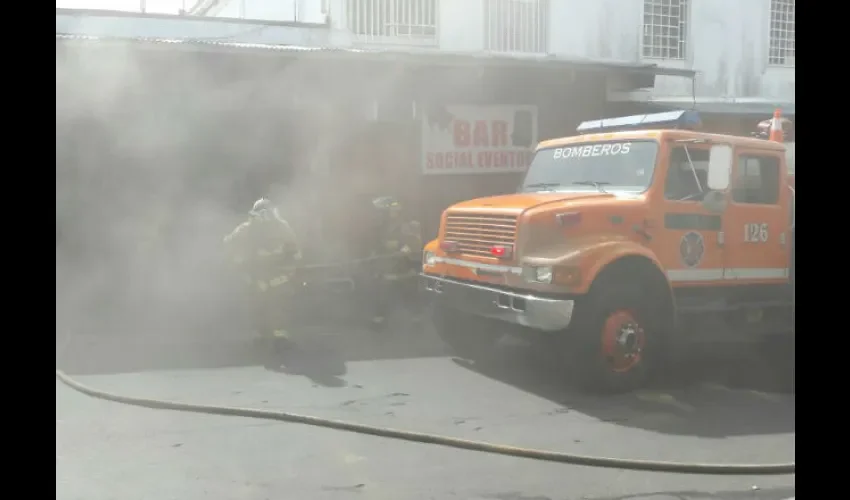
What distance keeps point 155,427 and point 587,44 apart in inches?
417

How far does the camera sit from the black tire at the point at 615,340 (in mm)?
4926

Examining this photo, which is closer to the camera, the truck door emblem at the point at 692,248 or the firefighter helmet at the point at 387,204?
the truck door emblem at the point at 692,248

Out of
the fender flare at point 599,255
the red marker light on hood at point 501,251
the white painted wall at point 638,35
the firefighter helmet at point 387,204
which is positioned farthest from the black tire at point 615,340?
the white painted wall at point 638,35

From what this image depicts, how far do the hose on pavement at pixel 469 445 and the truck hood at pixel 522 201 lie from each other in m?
1.83

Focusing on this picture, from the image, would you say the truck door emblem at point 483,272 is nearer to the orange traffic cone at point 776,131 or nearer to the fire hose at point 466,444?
the fire hose at point 466,444

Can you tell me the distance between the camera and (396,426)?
433 centimetres

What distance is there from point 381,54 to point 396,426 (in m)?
4.45

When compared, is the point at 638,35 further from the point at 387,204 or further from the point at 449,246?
the point at 449,246

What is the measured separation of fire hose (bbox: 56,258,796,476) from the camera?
143 inches

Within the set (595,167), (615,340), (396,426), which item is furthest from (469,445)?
(595,167)

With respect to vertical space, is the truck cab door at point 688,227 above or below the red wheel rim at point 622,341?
above

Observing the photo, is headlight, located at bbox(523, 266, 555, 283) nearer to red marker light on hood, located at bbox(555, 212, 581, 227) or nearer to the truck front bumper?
the truck front bumper

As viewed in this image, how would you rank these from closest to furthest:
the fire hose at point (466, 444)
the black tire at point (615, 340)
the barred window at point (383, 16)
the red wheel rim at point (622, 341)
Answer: the fire hose at point (466, 444) → the black tire at point (615, 340) → the red wheel rim at point (622, 341) → the barred window at point (383, 16)
